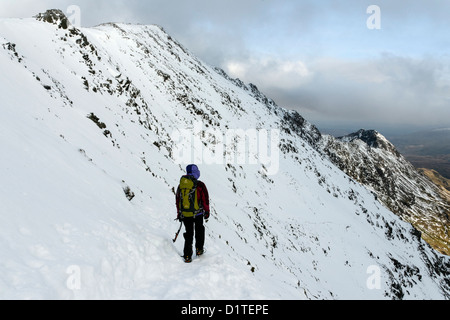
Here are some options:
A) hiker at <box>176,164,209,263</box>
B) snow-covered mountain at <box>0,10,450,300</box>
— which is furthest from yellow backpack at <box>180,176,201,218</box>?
snow-covered mountain at <box>0,10,450,300</box>

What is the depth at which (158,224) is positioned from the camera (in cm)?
1015

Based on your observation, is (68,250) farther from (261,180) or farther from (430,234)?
(430,234)

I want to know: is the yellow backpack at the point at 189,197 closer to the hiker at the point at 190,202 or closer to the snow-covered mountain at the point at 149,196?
the hiker at the point at 190,202

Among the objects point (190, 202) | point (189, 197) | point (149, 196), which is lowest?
point (190, 202)

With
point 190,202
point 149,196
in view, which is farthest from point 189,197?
point 149,196

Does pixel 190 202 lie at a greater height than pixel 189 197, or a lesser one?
lesser

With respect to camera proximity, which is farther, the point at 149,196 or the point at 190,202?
the point at 149,196

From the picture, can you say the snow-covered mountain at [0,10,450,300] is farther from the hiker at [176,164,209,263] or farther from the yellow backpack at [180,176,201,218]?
the yellow backpack at [180,176,201,218]

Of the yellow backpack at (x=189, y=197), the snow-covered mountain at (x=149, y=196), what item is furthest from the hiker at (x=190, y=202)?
the snow-covered mountain at (x=149, y=196)

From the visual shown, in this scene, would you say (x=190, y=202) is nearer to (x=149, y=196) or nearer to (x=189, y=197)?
(x=189, y=197)

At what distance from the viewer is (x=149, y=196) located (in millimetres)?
13234

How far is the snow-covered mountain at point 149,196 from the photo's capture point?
625 cm

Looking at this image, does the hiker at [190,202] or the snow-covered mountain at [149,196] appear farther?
the hiker at [190,202]
